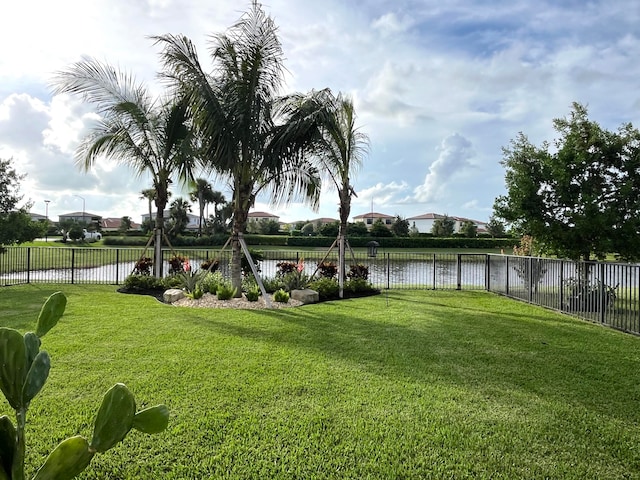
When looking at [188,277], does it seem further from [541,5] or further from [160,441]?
[541,5]

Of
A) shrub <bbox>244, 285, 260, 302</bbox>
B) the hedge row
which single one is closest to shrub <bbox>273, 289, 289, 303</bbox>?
shrub <bbox>244, 285, 260, 302</bbox>

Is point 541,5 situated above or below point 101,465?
above

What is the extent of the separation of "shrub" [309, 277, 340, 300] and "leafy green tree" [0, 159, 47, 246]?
8657 millimetres

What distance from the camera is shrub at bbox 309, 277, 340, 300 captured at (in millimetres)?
9961

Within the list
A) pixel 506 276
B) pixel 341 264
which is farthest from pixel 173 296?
pixel 506 276

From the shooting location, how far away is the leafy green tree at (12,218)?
11.5 metres

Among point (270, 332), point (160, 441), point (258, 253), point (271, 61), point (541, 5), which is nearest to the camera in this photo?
point (160, 441)

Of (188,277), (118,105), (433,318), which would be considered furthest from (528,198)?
(118,105)

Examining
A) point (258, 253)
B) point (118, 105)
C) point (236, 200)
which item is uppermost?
point (118, 105)

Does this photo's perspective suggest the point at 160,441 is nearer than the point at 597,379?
Yes

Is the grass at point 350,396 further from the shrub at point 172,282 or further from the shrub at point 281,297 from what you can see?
the shrub at point 172,282

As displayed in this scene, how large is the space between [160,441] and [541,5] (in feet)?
27.8

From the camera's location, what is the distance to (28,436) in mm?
2799

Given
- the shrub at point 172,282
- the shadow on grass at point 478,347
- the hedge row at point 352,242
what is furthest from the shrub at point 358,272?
the hedge row at point 352,242
